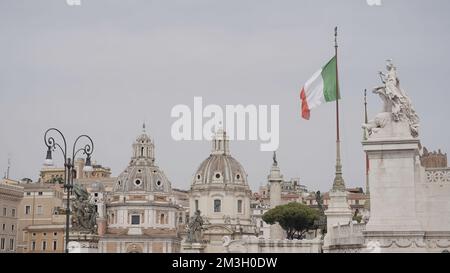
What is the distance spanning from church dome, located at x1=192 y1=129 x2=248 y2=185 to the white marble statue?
8404 centimetres

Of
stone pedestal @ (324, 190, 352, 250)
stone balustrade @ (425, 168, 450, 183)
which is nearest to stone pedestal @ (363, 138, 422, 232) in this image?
stone balustrade @ (425, 168, 450, 183)

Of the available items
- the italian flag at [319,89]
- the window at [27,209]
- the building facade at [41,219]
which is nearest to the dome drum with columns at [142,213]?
the building facade at [41,219]

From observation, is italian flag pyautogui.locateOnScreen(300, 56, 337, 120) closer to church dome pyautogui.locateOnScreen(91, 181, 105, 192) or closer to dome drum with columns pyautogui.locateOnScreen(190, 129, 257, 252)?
dome drum with columns pyautogui.locateOnScreen(190, 129, 257, 252)

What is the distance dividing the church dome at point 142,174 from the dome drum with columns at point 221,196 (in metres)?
4.95

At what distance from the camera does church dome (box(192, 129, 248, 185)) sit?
380 ft

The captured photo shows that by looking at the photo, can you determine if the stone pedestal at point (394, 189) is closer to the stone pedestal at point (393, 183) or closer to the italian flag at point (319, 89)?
the stone pedestal at point (393, 183)

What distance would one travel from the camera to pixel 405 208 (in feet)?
94.4

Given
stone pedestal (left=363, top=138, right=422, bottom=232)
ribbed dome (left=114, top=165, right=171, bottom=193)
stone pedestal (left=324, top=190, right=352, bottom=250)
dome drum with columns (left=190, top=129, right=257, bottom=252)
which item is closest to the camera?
stone pedestal (left=363, top=138, right=422, bottom=232)

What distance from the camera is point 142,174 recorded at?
11325cm

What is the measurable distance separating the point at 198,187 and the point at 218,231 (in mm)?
7465

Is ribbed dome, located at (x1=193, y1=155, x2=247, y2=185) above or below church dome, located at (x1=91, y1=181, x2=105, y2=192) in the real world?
above

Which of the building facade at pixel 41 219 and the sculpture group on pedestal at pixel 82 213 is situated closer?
the sculpture group on pedestal at pixel 82 213

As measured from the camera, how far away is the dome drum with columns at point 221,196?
112750mm

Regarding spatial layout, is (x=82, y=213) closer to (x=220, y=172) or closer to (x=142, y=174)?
(x=142, y=174)
